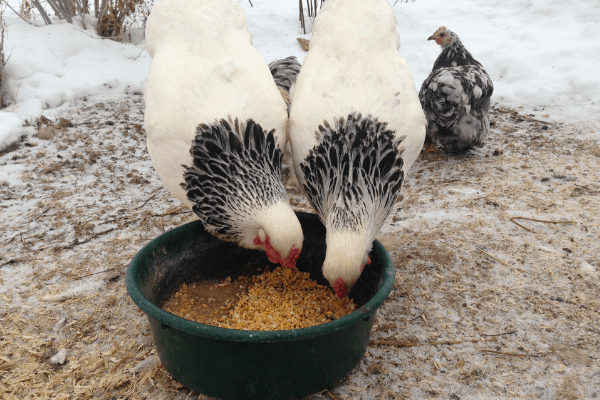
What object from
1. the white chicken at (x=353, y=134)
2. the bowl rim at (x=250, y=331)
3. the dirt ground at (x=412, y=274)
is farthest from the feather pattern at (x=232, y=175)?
the dirt ground at (x=412, y=274)

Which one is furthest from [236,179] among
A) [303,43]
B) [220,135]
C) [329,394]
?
[303,43]

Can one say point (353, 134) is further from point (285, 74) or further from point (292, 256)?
point (285, 74)

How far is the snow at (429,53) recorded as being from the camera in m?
4.64

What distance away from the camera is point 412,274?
2518 mm

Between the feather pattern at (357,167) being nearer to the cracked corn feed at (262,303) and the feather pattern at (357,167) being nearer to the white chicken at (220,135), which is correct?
the white chicken at (220,135)

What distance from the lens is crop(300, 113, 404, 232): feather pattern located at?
6.54 feet

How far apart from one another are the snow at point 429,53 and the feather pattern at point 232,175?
115 inches

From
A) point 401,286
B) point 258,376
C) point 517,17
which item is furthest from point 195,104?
point 517,17

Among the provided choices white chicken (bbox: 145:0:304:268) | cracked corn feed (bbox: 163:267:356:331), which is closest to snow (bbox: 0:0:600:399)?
cracked corn feed (bbox: 163:267:356:331)

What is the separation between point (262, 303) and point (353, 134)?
0.97m

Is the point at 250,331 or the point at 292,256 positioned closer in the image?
the point at 250,331

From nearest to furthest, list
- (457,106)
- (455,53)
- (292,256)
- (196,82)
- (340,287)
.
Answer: (340,287) → (292,256) → (196,82) → (457,106) → (455,53)

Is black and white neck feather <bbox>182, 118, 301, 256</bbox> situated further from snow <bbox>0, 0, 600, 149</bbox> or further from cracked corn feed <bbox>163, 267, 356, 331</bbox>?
snow <bbox>0, 0, 600, 149</bbox>

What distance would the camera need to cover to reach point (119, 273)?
255 centimetres
